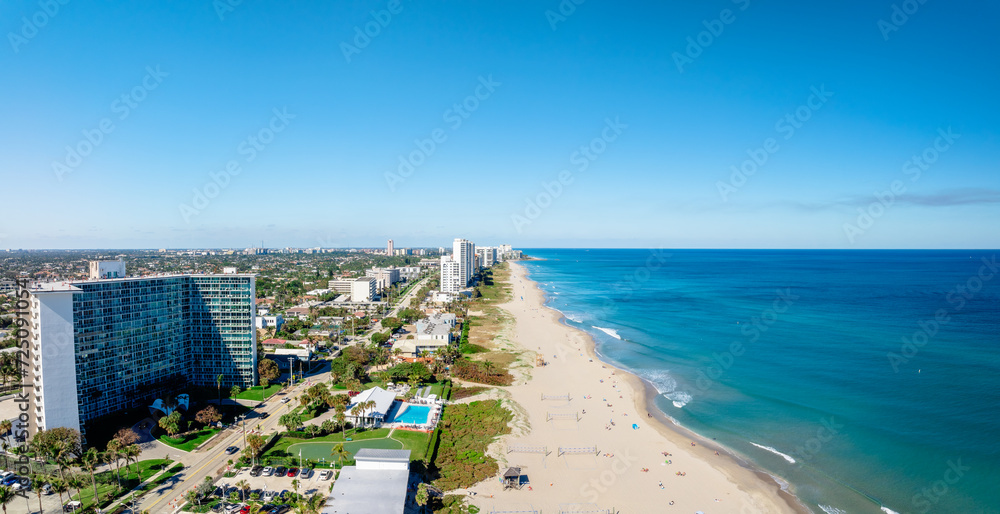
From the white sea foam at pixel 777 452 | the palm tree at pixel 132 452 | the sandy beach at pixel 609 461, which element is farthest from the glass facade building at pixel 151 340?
the white sea foam at pixel 777 452

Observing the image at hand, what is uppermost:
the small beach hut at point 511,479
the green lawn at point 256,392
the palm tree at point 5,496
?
the palm tree at point 5,496

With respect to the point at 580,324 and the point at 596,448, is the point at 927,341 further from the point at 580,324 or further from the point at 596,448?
the point at 596,448

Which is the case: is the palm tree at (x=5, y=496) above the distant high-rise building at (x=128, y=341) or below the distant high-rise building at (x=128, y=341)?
below

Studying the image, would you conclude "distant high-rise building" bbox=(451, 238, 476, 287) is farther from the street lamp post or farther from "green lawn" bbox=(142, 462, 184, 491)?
"green lawn" bbox=(142, 462, 184, 491)

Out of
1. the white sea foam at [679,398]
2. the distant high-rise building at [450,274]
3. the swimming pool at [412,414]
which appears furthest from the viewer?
the distant high-rise building at [450,274]

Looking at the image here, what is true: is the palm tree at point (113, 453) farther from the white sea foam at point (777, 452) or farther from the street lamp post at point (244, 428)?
the white sea foam at point (777, 452)

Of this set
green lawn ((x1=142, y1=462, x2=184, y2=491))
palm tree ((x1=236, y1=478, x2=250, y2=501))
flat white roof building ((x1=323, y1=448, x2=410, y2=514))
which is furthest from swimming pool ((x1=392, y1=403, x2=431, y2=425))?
green lawn ((x1=142, y1=462, x2=184, y2=491))

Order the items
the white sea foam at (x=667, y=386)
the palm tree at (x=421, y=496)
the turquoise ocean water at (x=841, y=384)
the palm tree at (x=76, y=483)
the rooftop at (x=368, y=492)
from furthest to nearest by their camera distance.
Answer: the white sea foam at (x=667, y=386) < the turquoise ocean water at (x=841, y=384) < the palm tree at (x=421, y=496) < the palm tree at (x=76, y=483) < the rooftop at (x=368, y=492)
